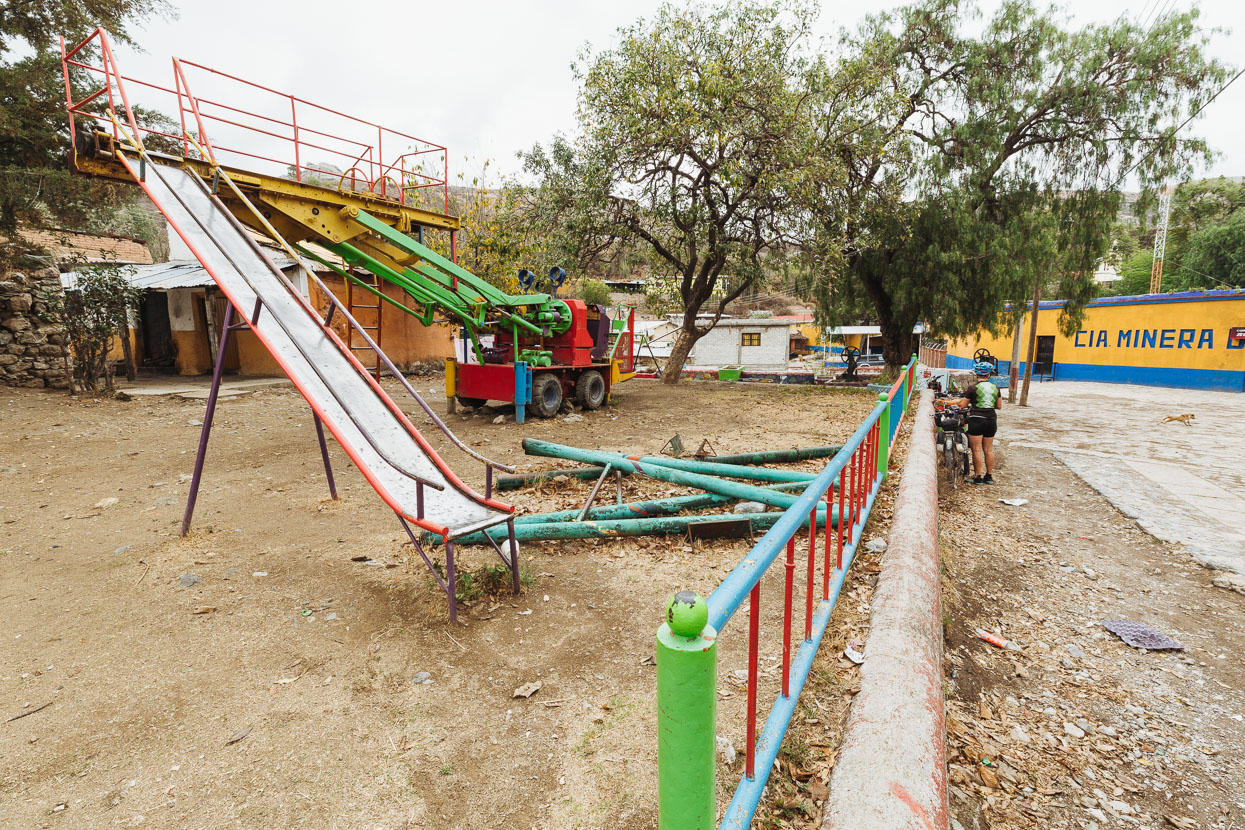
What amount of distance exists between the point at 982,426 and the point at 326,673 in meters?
7.67

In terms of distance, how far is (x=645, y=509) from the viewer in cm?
480

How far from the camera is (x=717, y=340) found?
30609mm

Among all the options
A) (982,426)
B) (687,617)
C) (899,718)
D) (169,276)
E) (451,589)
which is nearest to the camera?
(687,617)

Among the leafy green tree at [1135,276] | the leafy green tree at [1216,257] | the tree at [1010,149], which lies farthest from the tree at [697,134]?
the leafy green tree at [1135,276]

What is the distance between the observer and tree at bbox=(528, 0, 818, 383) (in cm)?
1224

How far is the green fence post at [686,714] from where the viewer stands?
1.19 m

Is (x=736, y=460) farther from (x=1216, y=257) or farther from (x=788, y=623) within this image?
(x=1216, y=257)

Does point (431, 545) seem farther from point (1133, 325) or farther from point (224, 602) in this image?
point (1133, 325)

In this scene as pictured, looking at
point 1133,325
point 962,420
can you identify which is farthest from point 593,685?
point 1133,325

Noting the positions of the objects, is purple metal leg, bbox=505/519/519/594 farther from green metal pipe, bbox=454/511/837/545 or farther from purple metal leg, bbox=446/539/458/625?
purple metal leg, bbox=446/539/458/625

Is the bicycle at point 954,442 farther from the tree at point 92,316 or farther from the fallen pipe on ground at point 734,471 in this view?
the tree at point 92,316

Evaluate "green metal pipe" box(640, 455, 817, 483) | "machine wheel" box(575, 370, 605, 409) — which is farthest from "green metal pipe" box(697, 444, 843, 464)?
"machine wheel" box(575, 370, 605, 409)

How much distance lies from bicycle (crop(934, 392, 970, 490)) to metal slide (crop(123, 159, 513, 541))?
241 inches

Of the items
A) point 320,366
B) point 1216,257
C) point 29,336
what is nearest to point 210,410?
point 320,366
